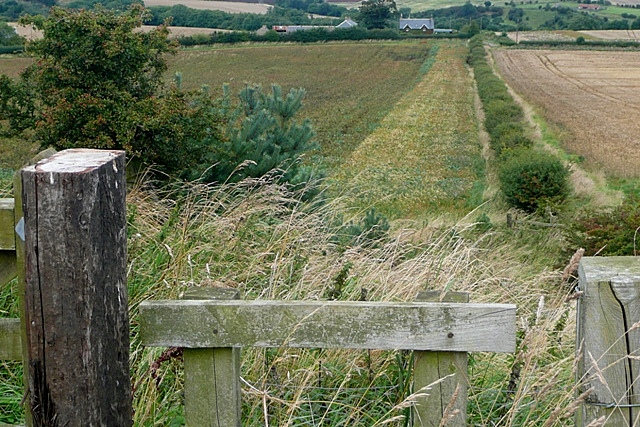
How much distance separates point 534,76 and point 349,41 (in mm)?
41448

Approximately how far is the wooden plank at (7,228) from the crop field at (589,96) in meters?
20.3

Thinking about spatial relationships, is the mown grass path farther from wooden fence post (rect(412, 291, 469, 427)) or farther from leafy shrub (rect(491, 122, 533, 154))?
wooden fence post (rect(412, 291, 469, 427))

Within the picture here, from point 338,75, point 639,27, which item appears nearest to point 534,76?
point 338,75

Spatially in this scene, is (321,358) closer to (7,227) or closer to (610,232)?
(7,227)

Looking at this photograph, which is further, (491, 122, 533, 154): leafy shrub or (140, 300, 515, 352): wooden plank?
(491, 122, 533, 154): leafy shrub

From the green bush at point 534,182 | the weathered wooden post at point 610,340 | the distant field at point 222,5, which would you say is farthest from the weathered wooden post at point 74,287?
the distant field at point 222,5

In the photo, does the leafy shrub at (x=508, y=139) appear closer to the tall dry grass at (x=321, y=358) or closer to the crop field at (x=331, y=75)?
the crop field at (x=331, y=75)

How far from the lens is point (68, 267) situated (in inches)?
75.6

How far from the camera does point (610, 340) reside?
1.99 metres

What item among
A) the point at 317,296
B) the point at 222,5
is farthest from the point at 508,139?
the point at 222,5

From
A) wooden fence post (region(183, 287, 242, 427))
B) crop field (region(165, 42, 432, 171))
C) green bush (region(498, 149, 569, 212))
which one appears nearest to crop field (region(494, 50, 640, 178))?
green bush (region(498, 149, 569, 212))

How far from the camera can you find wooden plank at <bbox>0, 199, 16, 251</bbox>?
208 centimetres

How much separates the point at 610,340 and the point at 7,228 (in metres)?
1.56

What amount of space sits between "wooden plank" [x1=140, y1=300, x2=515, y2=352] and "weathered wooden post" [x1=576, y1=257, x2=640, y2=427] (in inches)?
7.4
